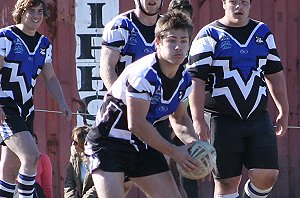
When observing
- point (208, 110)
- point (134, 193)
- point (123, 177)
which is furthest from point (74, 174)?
point (123, 177)

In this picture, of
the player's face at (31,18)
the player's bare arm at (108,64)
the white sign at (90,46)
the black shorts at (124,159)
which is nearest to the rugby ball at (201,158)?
the black shorts at (124,159)

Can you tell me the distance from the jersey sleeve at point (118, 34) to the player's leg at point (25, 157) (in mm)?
1221

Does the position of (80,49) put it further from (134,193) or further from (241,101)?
(241,101)

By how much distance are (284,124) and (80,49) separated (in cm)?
369

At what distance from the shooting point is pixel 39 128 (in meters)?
11.7

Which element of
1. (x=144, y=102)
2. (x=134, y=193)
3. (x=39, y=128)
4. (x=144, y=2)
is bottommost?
(x=134, y=193)

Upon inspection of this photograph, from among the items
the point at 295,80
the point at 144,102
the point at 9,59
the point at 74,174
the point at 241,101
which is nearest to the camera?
the point at 144,102

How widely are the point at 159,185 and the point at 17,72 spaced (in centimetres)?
252

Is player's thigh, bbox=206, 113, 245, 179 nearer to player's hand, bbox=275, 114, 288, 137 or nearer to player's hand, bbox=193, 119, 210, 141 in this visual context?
player's hand, bbox=193, 119, 210, 141

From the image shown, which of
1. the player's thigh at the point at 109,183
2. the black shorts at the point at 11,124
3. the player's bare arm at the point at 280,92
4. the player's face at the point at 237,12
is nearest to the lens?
the player's thigh at the point at 109,183

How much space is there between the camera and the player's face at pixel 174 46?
6.88m

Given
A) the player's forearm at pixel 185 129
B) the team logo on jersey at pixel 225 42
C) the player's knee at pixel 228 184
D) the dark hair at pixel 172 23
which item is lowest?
the player's knee at pixel 228 184

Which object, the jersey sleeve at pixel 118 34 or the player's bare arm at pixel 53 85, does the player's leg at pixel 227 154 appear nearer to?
the jersey sleeve at pixel 118 34

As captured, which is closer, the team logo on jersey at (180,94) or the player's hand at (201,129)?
the team logo on jersey at (180,94)
